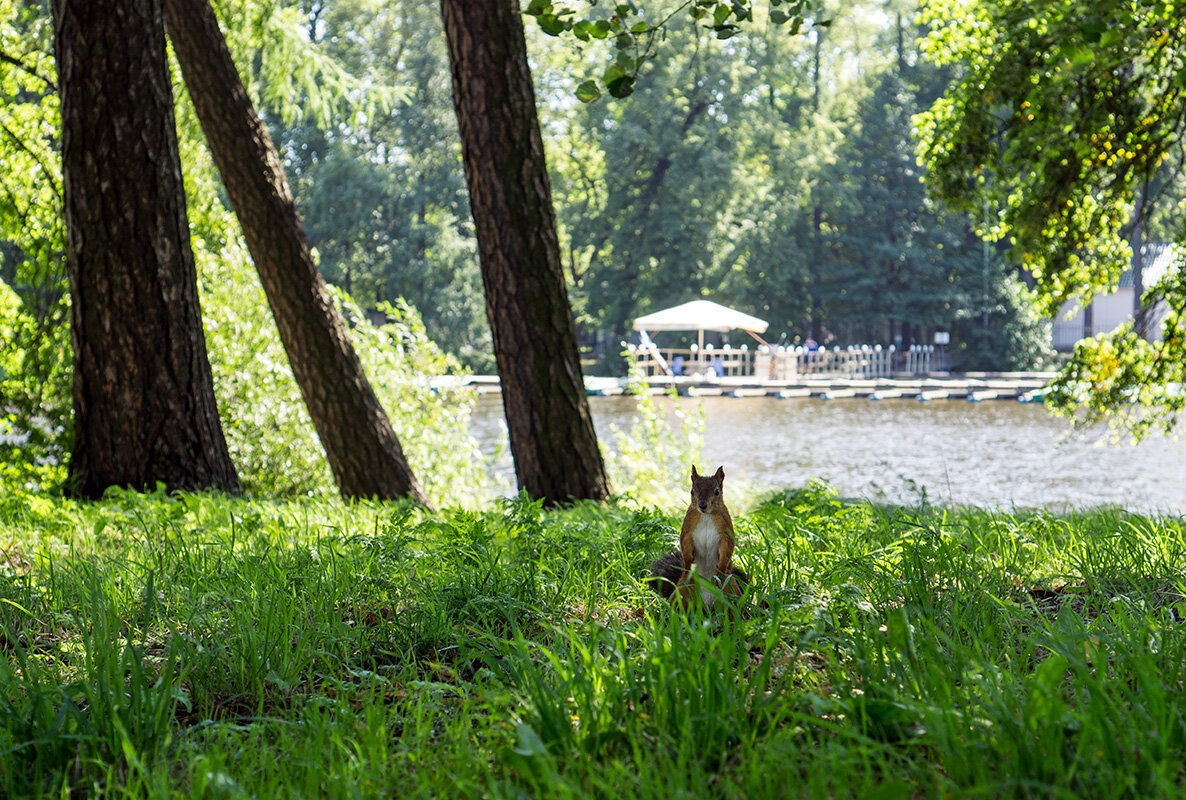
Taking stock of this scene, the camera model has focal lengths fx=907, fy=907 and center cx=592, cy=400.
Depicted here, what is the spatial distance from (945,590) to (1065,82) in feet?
18.6

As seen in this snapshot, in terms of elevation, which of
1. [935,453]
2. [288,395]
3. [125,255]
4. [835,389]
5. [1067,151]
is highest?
[1067,151]

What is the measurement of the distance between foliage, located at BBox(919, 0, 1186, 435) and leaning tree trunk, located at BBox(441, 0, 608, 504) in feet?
11.9

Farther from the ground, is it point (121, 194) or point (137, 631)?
point (121, 194)

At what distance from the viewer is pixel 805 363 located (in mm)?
37844

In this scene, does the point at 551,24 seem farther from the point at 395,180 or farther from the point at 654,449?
the point at 395,180

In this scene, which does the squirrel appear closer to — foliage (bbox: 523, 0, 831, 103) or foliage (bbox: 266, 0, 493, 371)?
foliage (bbox: 523, 0, 831, 103)

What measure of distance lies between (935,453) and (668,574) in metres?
16.9

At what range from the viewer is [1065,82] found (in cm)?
668

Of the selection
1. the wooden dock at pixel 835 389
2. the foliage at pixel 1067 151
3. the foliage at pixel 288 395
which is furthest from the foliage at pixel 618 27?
the wooden dock at pixel 835 389

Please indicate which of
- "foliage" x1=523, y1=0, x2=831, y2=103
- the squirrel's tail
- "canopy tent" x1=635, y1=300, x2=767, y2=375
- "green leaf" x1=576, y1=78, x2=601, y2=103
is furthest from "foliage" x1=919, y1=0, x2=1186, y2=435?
"canopy tent" x1=635, y1=300, x2=767, y2=375

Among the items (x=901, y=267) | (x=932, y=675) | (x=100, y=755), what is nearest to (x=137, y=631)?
(x=100, y=755)

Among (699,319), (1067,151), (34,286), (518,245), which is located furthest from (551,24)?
(699,319)

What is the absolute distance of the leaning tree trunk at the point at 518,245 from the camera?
223 inches

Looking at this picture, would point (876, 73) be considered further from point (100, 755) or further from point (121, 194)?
point (100, 755)
